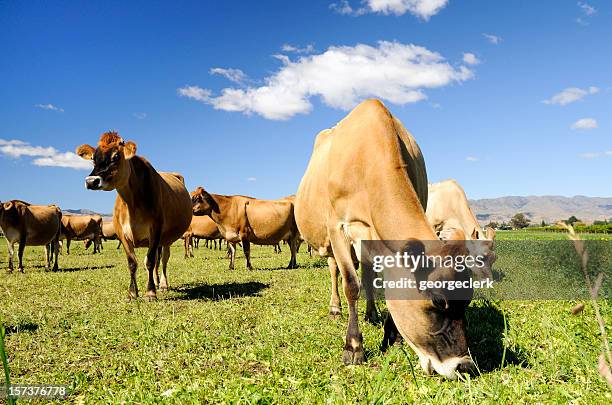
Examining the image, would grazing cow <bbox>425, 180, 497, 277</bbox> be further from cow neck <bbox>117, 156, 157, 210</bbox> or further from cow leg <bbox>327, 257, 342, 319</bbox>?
cow neck <bbox>117, 156, 157, 210</bbox>

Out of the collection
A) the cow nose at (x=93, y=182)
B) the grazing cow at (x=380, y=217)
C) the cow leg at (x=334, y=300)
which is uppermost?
the cow nose at (x=93, y=182)

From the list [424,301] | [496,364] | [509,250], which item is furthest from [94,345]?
[509,250]

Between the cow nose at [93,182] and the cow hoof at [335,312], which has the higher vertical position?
the cow nose at [93,182]

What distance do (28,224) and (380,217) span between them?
771 inches

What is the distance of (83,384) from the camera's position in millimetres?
4418

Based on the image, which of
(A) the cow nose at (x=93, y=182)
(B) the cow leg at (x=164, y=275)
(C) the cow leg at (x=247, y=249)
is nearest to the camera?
(A) the cow nose at (x=93, y=182)

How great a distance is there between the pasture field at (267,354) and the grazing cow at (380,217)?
1.06ft

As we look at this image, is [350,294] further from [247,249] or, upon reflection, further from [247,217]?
[247,217]

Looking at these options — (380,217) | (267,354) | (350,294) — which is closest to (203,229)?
(267,354)

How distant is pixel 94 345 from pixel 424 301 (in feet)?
15.2

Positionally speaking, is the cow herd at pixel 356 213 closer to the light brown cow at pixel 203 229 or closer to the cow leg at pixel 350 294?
the cow leg at pixel 350 294

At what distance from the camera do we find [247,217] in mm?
19062

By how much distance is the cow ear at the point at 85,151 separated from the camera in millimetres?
9102

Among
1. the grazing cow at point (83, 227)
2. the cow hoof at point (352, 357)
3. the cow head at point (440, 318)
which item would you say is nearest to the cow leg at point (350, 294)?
the cow hoof at point (352, 357)
